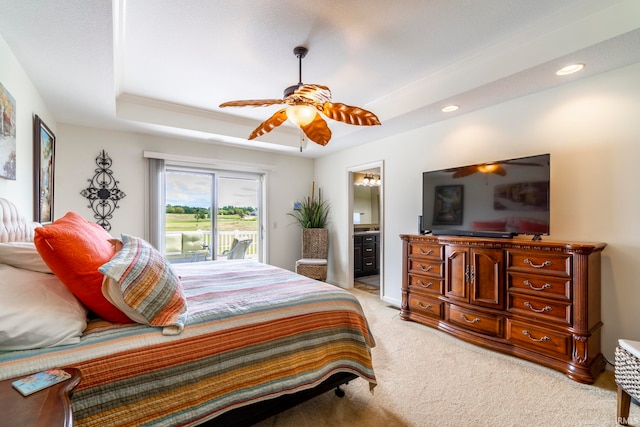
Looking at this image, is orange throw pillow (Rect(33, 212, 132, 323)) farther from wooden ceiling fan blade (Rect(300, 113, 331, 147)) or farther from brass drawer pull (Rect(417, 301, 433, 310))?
brass drawer pull (Rect(417, 301, 433, 310))

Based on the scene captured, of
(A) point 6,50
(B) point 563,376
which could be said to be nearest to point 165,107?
(A) point 6,50

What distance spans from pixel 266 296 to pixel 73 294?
3.13 ft

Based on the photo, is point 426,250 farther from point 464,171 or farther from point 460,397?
point 460,397

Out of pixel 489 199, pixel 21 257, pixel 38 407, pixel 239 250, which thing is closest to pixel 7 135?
pixel 21 257

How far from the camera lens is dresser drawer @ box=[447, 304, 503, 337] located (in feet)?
8.64

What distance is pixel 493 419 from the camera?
1.77m

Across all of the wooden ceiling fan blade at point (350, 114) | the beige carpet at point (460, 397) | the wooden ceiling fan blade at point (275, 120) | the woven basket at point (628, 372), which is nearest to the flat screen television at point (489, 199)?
the woven basket at point (628, 372)

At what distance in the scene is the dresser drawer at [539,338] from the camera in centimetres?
225

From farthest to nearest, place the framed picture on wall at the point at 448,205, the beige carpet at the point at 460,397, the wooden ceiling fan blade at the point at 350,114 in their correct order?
the framed picture on wall at the point at 448,205, the wooden ceiling fan blade at the point at 350,114, the beige carpet at the point at 460,397

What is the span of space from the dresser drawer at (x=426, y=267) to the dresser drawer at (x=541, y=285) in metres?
0.68

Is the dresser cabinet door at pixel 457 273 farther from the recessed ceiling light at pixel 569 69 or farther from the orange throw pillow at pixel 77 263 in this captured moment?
the orange throw pillow at pixel 77 263

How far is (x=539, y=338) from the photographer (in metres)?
2.38

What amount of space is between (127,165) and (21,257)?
9.75 ft

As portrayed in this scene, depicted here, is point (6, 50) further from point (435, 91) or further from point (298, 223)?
point (298, 223)
